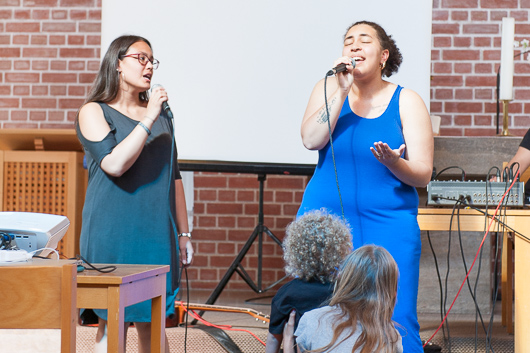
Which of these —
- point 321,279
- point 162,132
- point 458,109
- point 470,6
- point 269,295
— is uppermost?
point 470,6

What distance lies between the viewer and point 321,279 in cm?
183

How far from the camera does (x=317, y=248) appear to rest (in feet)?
6.00

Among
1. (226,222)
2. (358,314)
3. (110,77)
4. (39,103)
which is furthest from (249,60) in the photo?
(358,314)

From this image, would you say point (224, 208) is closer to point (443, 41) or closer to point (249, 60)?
point (249, 60)

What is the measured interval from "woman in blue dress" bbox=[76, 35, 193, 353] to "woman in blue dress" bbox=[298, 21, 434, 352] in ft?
1.54

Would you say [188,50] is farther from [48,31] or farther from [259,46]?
[48,31]

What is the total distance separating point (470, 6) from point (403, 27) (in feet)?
3.41

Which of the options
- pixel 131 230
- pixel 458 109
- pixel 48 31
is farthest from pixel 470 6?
pixel 131 230

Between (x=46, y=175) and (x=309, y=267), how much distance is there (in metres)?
2.11

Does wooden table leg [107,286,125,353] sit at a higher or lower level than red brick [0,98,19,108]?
lower

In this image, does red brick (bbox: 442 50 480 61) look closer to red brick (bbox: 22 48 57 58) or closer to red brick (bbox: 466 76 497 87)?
red brick (bbox: 466 76 497 87)

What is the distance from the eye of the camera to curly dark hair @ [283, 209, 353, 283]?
183 centimetres

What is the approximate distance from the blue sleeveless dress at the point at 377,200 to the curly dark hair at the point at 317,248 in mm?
181

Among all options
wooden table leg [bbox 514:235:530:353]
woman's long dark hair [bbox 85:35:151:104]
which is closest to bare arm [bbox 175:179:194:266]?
woman's long dark hair [bbox 85:35:151:104]
